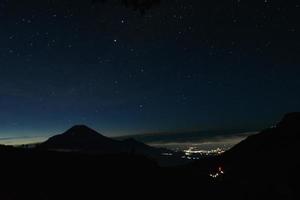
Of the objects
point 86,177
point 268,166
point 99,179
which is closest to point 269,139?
point 268,166

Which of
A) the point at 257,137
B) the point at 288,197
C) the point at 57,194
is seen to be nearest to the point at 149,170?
the point at 57,194

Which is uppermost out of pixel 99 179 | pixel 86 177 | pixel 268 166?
pixel 86 177

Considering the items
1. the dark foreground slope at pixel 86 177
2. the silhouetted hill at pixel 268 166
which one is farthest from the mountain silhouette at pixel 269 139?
the dark foreground slope at pixel 86 177

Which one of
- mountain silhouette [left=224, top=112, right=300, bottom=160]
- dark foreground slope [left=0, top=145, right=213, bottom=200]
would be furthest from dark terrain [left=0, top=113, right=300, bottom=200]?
mountain silhouette [left=224, top=112, right=300, bottom=160]

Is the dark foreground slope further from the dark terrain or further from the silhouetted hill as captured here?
the silhouetted hill

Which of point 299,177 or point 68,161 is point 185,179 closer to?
point 68,161

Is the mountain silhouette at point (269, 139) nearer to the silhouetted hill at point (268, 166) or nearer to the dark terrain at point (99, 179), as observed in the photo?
the silhouetted hill at point (268, 166)

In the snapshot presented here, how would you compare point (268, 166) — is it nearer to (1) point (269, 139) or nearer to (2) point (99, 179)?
(2) point (99, 179)

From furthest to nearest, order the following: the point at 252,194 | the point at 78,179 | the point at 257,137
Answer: the point at 257,137 < the point at 252,194 < the point at 78,179

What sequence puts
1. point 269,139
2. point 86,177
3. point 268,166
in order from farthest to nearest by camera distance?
point 269,139, point 268,166, point 86,177

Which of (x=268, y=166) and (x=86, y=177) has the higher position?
(x=86, y=177)

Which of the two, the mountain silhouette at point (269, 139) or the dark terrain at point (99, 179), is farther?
the mountain silhouette at point (269, 139)
